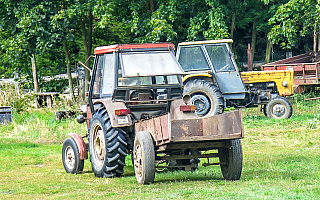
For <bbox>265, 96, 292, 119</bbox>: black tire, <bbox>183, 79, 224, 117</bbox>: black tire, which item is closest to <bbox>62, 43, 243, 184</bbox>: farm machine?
<bbox>183, 79, 224, 117</bbox>: black tire

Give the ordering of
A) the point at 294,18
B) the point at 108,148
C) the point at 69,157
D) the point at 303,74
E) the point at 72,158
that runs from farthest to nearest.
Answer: the point at 294,18 < the point at 303,74 < the point at 69,157 < the point at 72,158 < the point at 108,148

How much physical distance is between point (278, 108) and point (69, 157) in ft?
30.5

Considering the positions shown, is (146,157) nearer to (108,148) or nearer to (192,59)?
(108,148)

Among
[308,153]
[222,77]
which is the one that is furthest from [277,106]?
[308,153]

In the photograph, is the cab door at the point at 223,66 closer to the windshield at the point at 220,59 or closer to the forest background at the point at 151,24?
the windshield at the point at 220,59

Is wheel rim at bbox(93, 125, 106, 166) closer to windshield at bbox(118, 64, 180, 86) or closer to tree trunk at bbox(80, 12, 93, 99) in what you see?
windshield at bbox(118, 64, 180, 86)

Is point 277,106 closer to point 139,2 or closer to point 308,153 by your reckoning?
point 308,153

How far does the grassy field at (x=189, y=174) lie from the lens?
24.0 ft

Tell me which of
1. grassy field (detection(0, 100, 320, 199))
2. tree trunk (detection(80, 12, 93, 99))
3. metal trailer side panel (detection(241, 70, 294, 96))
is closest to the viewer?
grassy field (detection(0, 100, 320, 199))

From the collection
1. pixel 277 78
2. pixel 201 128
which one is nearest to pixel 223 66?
pixel 277 78

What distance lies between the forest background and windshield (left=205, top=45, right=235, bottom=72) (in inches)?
196

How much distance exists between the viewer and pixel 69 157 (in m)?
10.6

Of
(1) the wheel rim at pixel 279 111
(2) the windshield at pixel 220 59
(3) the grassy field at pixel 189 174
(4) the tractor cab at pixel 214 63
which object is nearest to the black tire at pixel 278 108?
(1) the wheel rim at pixel 279 111

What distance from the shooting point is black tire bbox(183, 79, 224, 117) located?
16.5 m
